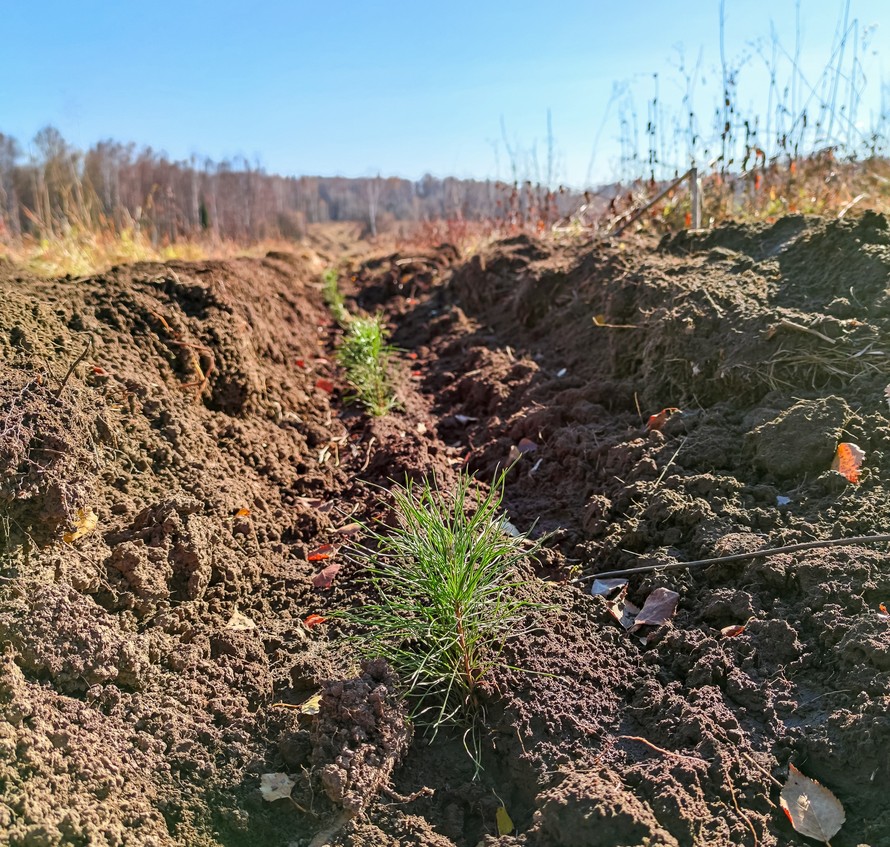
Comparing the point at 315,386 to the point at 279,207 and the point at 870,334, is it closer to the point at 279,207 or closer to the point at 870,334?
the point at 870,334

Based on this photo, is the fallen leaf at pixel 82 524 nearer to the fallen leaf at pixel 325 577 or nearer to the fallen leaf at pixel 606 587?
the fallen leaf at pixel 325 577

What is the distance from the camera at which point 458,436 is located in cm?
430

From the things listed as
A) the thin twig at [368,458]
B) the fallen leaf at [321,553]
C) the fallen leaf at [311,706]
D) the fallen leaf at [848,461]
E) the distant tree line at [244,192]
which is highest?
the distant tree line at [244,192]

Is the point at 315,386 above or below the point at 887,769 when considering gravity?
above

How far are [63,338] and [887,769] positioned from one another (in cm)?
342

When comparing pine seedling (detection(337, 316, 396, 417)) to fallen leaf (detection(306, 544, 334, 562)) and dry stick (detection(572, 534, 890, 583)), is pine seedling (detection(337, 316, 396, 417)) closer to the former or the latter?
fallen leaf (detection(306, 544, 334, 562))

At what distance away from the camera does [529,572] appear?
2.65 meters

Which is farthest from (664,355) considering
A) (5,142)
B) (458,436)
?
(5,142)

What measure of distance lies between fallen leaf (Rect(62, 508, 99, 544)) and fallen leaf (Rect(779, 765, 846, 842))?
92.0 inches

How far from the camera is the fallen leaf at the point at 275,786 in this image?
188cm

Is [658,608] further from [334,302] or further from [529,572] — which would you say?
[334,302]

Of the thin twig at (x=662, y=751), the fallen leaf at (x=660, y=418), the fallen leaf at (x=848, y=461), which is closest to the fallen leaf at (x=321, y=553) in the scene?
the thin twig at (x=662, y=751)

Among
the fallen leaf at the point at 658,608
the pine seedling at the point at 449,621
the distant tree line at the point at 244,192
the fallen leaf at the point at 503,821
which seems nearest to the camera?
the fallen leaf at the point at 503,821

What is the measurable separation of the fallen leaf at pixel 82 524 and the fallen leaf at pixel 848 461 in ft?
9.28
